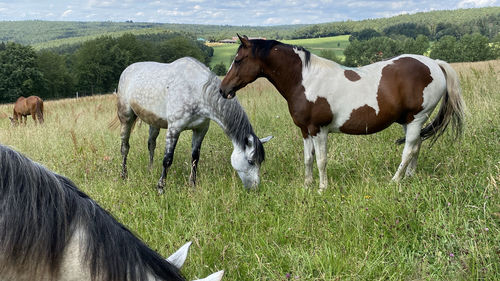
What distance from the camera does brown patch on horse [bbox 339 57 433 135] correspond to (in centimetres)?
378

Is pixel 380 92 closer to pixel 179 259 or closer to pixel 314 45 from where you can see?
pixel 179 259

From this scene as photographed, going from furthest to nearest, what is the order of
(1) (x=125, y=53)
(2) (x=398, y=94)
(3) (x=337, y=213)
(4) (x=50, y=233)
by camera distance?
(1) (x=125, y=53)
(2) (x=398, y=94)
(3) (x=337, y=213)
(4) (x=50, y=233)

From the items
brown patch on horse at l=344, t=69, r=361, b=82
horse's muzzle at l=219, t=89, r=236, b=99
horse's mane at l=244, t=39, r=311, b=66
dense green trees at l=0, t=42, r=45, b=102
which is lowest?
dense green trees at l=0, t=42, r=45, b=102

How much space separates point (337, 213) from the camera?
3457 millimetres

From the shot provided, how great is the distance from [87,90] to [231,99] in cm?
6070

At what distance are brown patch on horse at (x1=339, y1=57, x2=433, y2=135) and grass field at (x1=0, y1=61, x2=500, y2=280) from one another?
64cm

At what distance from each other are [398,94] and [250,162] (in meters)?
1.93

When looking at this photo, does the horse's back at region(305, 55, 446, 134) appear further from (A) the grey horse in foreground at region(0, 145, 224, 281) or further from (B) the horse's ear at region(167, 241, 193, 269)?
(A) the grey horse in foreground at region(0, 145, 224, 281)

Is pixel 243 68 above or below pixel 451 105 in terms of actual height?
above

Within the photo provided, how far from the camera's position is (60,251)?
1462 millimetres

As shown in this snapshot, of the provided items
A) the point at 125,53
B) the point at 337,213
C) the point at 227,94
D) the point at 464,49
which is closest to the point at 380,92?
the point at 337,213

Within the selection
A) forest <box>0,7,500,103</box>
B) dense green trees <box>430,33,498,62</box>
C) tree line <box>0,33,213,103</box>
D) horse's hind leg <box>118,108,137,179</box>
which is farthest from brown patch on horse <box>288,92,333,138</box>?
dense green trees <box>430,33,498,62</box>

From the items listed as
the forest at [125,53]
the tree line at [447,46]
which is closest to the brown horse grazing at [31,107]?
the forest at [125,53]

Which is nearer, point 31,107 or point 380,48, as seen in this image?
point 31,107
